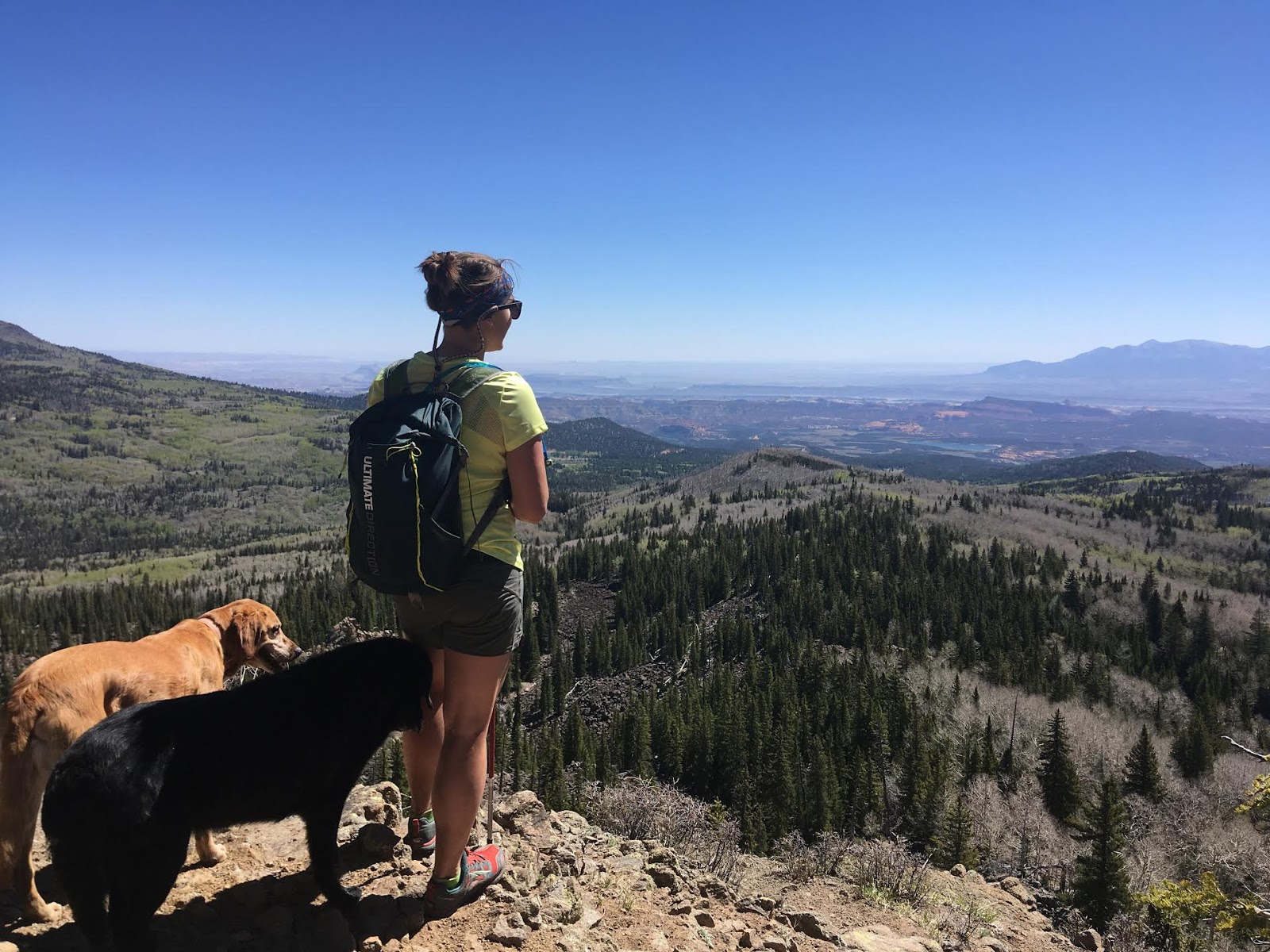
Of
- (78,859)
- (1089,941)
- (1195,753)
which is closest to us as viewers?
(78,859)

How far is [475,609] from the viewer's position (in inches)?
167

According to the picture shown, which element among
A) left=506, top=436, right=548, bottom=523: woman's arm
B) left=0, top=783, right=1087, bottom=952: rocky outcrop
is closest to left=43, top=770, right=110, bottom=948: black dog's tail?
left=0, top=783, right=1087, bottom=952: rocky outcrop

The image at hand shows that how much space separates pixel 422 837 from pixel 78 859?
7.90 feet

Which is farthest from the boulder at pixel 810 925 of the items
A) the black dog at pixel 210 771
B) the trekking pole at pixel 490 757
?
the black dog at pixel 210 771

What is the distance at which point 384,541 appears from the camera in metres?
4.00

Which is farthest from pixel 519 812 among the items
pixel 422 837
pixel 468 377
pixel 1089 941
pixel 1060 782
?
pixel 1060 782

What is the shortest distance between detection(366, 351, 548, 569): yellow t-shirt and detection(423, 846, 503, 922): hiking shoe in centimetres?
244

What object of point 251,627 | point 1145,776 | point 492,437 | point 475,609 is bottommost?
point 1145,776

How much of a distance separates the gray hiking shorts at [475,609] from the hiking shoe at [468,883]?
174 centimetres

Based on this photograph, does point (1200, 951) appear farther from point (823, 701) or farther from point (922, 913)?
point (823, 701)

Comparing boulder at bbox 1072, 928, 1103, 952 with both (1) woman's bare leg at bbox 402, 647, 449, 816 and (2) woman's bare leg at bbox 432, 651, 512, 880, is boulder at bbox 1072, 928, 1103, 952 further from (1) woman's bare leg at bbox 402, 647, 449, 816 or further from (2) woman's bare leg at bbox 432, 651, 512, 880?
(1) woman's bare leg at bbox 402, 647, 449, 816

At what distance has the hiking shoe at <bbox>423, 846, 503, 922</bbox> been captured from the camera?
481 cm

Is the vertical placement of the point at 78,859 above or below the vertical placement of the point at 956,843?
above

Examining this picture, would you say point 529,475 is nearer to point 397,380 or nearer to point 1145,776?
point 397,380
